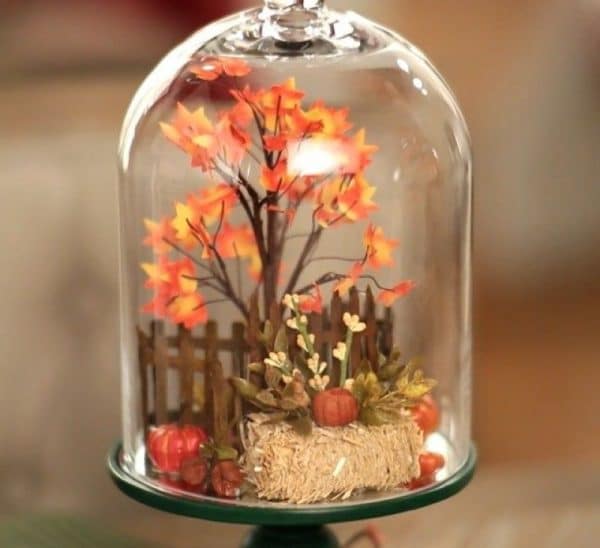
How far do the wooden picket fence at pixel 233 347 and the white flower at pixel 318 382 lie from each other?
0.01m

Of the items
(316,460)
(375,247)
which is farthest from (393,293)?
(316,460)

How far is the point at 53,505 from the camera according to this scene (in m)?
1.37

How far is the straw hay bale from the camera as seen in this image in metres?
0.93

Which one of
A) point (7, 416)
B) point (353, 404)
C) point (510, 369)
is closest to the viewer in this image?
point (353, 404)

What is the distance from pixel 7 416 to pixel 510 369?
645mm

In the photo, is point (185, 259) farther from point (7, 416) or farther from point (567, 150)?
point (567, 150)

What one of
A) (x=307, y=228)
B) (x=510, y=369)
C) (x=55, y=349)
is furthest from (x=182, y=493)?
(x=510, y=369)

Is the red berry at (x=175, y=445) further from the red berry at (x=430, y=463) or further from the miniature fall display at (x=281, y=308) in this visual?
the red berry at (x=430, y=463)

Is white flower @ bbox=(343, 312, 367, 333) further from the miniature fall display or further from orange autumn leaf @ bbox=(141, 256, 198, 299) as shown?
orange autumn leaf @ bbox=(141, 256, 198, 299)

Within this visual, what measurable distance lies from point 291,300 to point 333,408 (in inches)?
3.4

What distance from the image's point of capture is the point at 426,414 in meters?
1.03

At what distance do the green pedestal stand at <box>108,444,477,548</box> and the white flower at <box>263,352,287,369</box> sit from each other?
99 millimetres

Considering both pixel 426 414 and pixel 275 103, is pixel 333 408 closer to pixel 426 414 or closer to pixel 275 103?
pixel 426 414

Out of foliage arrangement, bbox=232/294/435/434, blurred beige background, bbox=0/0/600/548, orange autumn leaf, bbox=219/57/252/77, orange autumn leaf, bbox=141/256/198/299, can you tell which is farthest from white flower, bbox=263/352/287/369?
blurred beige background, bbox=0/0/600/548
